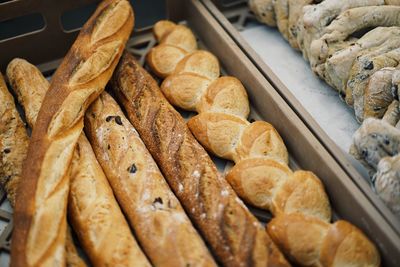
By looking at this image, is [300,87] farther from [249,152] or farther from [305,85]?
[249,152]

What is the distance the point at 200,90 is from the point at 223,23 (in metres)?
0.43

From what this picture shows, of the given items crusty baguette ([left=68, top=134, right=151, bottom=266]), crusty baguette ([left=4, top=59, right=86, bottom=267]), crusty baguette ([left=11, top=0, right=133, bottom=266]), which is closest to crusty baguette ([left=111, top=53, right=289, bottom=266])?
crusty baguette ([left=11, top=0, right=133, bottom=266])

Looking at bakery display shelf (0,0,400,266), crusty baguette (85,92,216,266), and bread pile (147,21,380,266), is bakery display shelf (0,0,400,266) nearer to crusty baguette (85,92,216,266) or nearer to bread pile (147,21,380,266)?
bread pile (147,21,380,266)

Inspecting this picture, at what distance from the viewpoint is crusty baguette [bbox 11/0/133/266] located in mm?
1527

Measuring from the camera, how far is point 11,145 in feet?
6.18

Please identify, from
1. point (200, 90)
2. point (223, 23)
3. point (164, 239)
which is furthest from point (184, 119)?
point (164, 239)

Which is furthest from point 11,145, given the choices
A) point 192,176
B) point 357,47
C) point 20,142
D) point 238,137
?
point 357,47

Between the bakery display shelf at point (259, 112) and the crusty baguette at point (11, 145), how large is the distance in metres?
0.08

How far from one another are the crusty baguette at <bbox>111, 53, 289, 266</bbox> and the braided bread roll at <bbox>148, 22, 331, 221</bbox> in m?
0.07

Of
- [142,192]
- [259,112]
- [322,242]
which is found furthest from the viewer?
[259,112]

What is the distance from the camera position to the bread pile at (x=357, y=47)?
181 cm

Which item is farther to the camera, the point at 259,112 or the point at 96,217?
the point at 259,112

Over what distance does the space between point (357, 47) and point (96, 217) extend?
115 centimetres

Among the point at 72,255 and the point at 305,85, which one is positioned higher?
the point at 305,85
